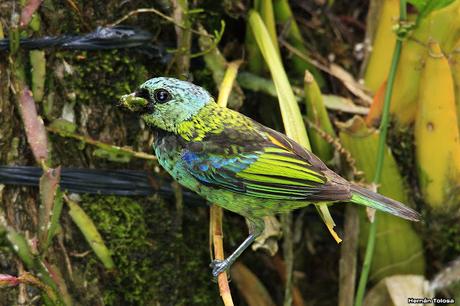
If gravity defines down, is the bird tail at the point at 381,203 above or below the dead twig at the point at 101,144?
below

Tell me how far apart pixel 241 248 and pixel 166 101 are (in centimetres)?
71

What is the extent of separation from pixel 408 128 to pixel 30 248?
78.8 inches

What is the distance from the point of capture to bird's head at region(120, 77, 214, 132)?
8.93 ft

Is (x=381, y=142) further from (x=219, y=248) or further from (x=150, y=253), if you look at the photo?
(x=150, y=253)

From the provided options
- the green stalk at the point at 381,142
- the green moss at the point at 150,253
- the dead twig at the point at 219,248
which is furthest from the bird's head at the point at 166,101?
the green stalk at the point at 381,142

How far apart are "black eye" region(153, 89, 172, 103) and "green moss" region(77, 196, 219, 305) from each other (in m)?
0.63

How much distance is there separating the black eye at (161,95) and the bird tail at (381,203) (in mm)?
834

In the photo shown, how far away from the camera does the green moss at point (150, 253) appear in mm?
3104

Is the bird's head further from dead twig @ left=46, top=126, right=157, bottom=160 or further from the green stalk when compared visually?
the green stalk

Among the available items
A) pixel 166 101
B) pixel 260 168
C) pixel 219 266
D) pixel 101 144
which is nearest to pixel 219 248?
pixel 219 266

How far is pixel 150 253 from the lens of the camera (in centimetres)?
321

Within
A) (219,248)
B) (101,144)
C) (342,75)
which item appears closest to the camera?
(219,248)

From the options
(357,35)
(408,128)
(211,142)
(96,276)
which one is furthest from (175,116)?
(357,35)

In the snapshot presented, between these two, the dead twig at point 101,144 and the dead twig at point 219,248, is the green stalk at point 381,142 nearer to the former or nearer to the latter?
the dead twig at point 219,248
